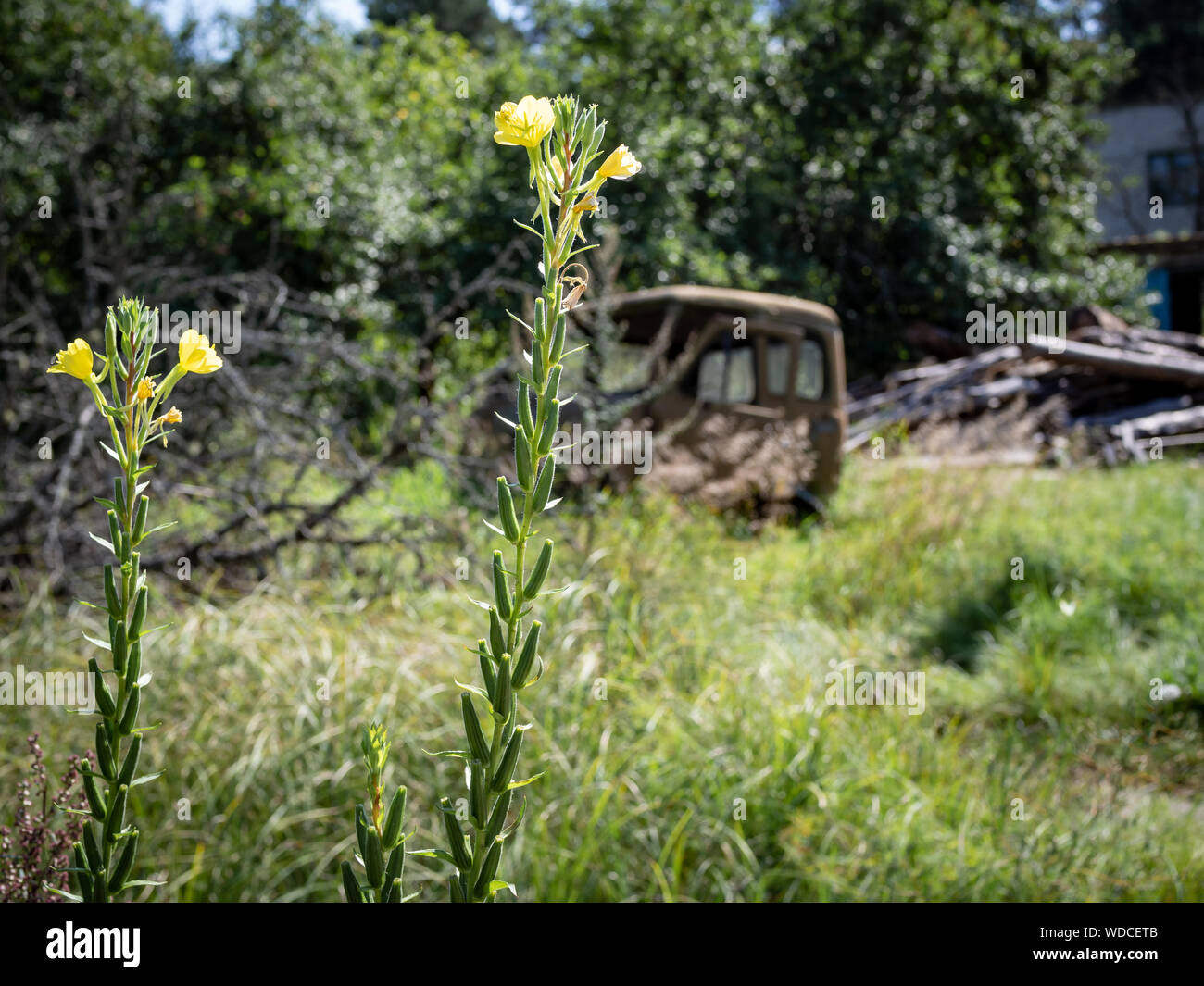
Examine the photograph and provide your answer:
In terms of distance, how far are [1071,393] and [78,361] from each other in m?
13.2

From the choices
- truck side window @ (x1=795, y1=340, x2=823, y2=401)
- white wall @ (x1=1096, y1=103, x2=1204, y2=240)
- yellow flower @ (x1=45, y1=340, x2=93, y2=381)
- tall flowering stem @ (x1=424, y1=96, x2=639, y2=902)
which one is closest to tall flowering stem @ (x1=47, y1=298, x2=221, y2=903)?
yellow flower @ (x1=45, y1=340, x2=93, y2=381)

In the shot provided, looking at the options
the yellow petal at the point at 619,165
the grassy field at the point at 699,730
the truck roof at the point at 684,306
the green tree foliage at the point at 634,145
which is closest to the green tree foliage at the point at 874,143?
the green tree foliage at the point at 634,145

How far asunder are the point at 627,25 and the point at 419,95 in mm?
3548

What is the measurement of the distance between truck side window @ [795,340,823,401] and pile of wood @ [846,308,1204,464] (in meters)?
1.52

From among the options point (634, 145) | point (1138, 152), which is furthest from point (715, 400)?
point (1138, 152)

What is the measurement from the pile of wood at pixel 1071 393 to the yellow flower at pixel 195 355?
9582mm

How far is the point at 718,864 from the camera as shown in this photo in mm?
3021

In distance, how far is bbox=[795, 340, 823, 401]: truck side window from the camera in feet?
28.6

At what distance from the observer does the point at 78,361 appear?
2.49 feet

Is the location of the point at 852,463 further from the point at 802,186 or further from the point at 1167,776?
the point at 802,186

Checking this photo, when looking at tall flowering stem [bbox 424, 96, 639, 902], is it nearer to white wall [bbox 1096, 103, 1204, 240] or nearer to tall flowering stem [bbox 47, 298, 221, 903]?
tall flowering stem [bbox 47, 298, 221, 903]

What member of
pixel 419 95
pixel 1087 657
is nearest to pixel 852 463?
pixel 1087 657

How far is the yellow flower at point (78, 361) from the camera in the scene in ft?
2.48

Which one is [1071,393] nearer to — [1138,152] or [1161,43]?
[1161,43]
